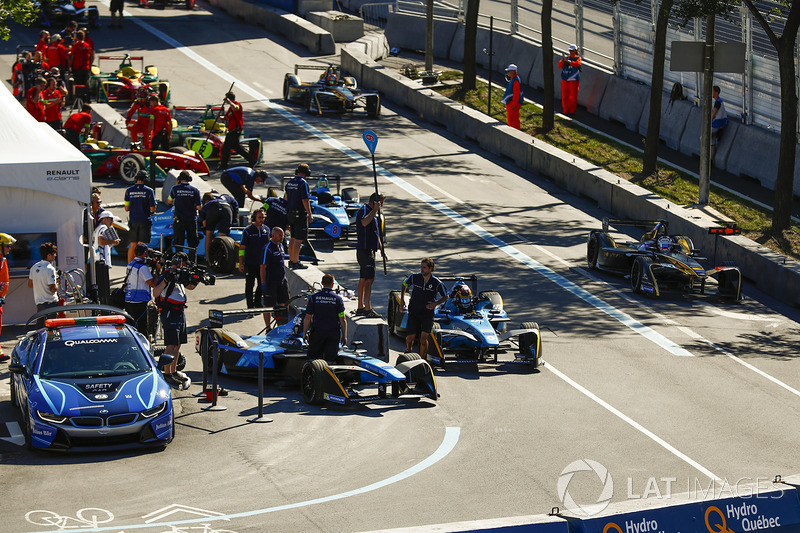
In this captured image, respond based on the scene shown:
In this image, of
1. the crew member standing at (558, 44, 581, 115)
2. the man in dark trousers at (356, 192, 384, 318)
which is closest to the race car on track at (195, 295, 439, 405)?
the man in dark trousers at (356, 192, 384, 318)

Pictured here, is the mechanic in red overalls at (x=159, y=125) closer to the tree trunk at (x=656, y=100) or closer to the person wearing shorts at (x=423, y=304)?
the tree trunk at (x=656, y=100)

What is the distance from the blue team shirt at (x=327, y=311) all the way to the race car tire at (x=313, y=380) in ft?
1.93

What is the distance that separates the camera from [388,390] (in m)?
17.5

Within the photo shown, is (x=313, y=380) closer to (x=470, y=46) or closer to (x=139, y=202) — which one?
(x=139, y=202)

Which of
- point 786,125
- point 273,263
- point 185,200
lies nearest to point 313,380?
point 273,263

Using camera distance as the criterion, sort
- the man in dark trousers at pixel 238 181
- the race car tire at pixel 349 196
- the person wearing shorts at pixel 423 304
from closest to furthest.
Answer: the person wearing shorts at pixel 423 304, the man in dark trousers at pixel 238 181, the race car tire at pixel 349 196

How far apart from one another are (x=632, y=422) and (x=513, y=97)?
19.1 metres

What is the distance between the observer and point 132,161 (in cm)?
2870

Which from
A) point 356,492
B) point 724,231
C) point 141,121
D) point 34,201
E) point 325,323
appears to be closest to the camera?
point 356,492

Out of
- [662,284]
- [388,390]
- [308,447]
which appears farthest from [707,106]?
[308,447]

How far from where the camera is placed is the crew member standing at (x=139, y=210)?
22797mm

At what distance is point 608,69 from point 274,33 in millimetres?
15114

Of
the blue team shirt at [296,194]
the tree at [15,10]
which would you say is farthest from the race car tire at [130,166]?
the blue team shirt at [296,194]

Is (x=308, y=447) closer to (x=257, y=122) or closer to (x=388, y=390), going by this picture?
(x=388, y=390)
